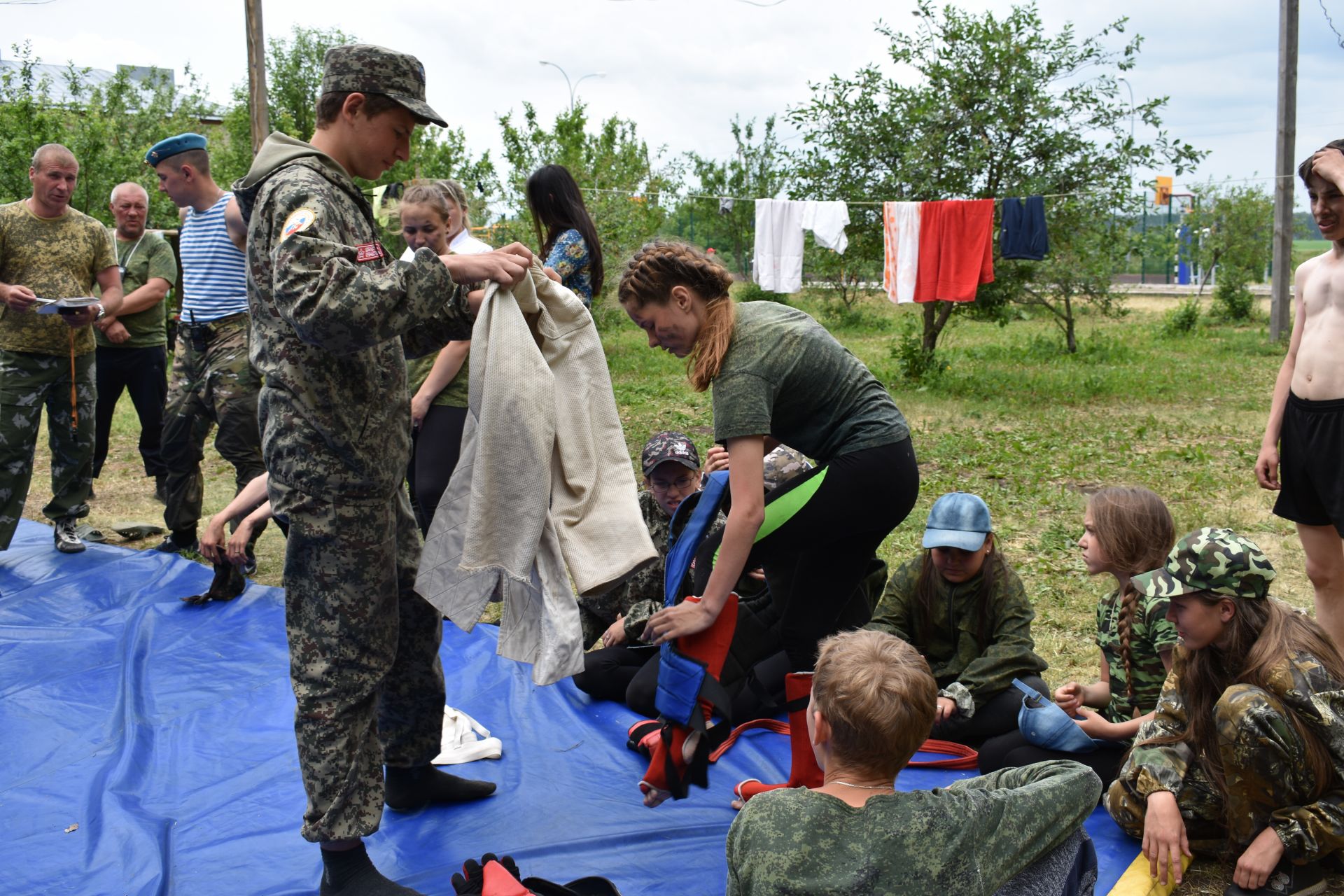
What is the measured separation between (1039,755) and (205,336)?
411 centimetres

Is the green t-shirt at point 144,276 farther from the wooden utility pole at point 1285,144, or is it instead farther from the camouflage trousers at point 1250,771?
the wooden utility pole at point 1285,144

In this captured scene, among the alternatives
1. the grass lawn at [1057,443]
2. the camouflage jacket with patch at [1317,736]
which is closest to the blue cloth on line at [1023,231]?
the grass lawn at [1057,443]

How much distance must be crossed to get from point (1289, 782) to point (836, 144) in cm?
988

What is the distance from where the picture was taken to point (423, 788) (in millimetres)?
2877

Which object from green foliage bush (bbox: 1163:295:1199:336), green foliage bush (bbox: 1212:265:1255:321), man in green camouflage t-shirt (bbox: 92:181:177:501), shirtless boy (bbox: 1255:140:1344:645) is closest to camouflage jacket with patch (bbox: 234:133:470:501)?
Answer: shirtless boy (bbox: 1255:140:1344:645)

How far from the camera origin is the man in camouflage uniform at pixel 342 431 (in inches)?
89.6

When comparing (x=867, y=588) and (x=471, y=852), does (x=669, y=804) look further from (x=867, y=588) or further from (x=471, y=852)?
(x=867, y=588)

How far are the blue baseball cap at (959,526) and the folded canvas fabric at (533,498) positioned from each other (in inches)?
A: 42.2

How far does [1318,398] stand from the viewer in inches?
136

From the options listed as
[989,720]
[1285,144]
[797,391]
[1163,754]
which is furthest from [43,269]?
[1285,144]

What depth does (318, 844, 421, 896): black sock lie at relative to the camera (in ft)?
7.81

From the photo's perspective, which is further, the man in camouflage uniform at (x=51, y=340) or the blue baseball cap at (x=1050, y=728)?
the man in camouflage uniform at (x=51, y=340)

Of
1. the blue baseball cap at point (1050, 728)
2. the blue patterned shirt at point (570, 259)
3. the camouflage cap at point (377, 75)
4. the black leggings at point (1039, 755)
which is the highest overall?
the camouflage cap at point (377, 75)

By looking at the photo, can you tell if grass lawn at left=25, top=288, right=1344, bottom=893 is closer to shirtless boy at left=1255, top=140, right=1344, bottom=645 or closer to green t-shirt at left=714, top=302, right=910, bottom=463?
shirtless boy at left=1255, top=140, right=1344, bottom=645
